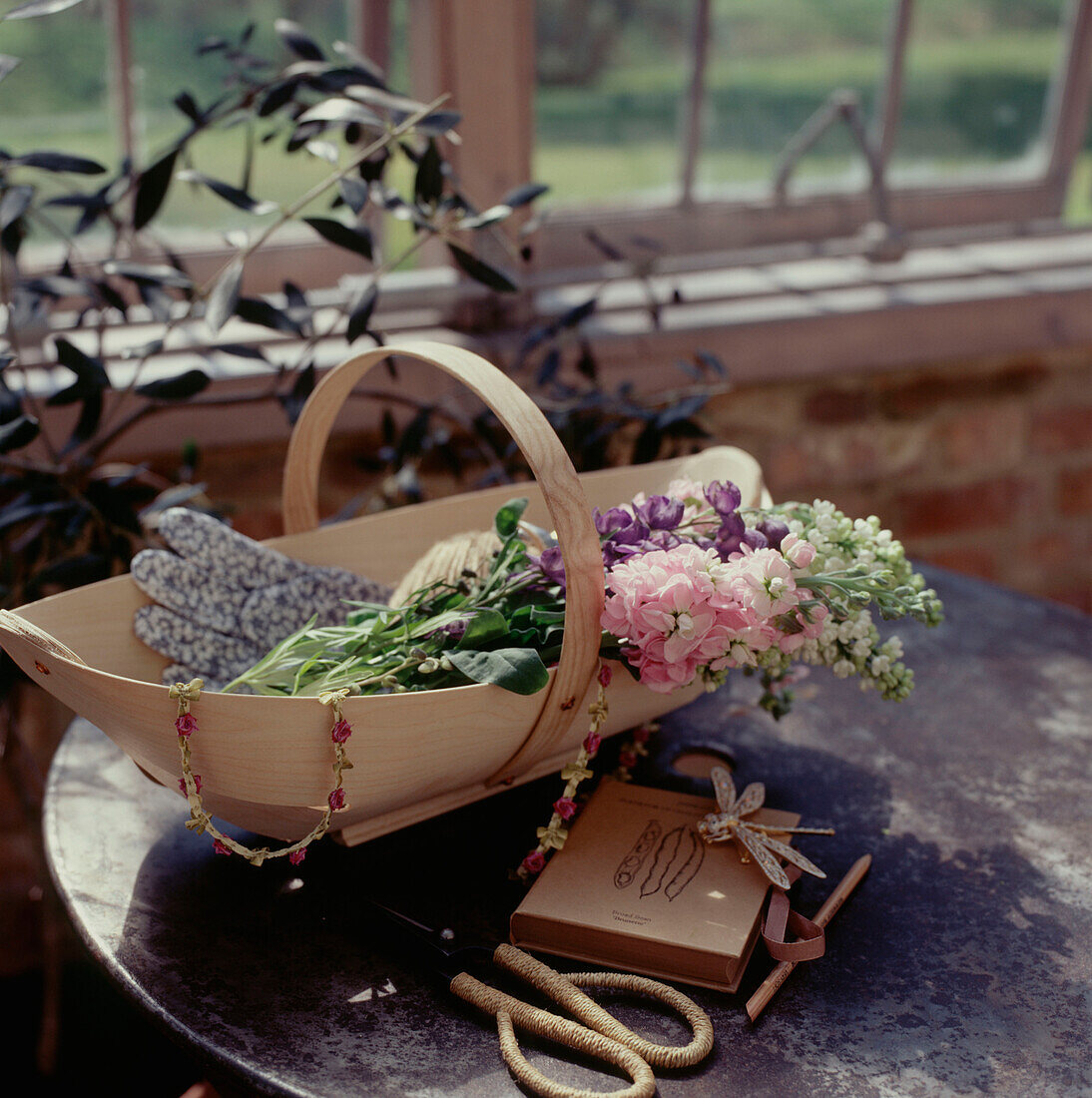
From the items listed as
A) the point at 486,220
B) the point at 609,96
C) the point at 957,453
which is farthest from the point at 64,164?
the point at 957,453

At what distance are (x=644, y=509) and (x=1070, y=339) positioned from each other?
1.43m

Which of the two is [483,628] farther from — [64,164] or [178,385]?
[64,164]

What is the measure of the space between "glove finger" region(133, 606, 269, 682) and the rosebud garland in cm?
18

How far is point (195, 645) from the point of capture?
3.15ft

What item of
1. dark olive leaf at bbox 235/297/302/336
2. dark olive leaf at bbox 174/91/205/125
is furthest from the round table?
dark olive leaf at bbox 174/91/205/125

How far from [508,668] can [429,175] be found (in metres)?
0.64

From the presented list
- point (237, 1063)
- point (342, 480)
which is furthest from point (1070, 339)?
point (237, 1063)

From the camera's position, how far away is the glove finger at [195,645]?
939mm

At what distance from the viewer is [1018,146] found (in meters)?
2.21

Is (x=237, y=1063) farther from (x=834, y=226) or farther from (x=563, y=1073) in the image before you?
(x=834, y=226)

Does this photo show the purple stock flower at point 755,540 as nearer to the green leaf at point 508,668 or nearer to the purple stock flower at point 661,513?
the purple stock flower at point 661,513

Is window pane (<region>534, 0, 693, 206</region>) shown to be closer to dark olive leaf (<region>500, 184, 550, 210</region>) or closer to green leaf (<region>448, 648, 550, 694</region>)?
dark olive leaf (<region>500, 184, 550, 210</region>)

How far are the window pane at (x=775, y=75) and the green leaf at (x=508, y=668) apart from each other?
1478mm

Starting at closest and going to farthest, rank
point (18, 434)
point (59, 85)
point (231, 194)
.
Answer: point (18, 434) < point (231, 194) < point (59, 85)
